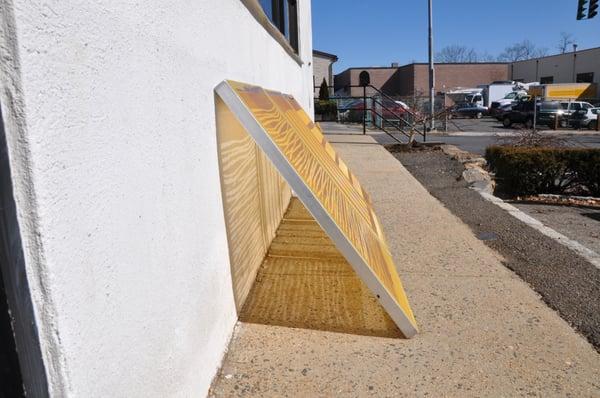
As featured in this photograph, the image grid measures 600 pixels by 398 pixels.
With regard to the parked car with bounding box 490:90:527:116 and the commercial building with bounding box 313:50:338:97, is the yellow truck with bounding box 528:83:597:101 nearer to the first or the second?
the parked car with bounding box 490:90:527:116

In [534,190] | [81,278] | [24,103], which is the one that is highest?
[24,103]

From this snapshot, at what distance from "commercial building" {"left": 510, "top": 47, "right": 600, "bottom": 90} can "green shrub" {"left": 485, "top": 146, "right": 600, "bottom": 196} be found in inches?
1691

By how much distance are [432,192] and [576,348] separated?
531 cm

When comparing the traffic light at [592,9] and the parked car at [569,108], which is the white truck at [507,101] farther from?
the traffic light at [592,9]

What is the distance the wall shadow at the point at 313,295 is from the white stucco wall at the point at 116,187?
775mm

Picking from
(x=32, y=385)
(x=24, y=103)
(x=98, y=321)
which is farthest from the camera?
(x=98, y=321)

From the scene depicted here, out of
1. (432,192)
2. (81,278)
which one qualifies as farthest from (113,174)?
(432,192)

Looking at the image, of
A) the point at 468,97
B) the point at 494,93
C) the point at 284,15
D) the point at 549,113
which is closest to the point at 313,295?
the point at 284,15

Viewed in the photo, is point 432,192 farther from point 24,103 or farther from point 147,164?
point 24,103

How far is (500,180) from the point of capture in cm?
1055

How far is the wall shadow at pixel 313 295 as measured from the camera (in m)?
3.28

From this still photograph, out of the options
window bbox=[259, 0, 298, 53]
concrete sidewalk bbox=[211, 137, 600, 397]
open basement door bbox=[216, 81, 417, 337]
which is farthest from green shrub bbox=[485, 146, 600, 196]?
open basement door bbox=[216, 81, 417, 337]

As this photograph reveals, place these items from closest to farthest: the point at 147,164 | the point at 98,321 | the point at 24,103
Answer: the point at 24,103 < the point at 98,321 < the point at 147,164

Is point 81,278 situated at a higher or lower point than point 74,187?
lower
